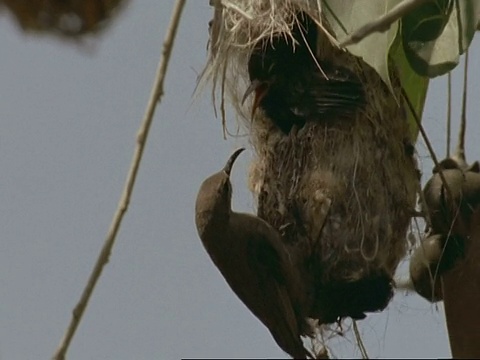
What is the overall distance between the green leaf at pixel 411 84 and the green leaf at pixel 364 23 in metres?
0.20

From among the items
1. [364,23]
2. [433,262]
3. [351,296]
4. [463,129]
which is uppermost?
[364,23]

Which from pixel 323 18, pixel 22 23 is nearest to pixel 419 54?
pixel 323 18

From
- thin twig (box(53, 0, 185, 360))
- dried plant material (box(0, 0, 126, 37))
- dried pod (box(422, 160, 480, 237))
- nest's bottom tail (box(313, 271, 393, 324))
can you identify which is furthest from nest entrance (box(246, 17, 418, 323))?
thin twig (box(53, 0, 185, 360))

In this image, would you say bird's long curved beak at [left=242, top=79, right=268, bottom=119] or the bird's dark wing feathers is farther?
bird's long curved beak at [left=242, top=79, right=268, bottom=119]

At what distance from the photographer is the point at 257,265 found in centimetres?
384

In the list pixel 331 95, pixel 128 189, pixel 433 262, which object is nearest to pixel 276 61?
pixel 331 95

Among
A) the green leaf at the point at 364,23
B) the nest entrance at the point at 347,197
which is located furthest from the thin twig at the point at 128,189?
the nest entrance at the point at 347,197

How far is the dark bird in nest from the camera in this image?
394cm

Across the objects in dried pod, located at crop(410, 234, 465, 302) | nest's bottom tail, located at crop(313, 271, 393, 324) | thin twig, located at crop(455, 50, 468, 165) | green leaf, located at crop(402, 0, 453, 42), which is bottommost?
nest's bottom tail, located at crop(313, 271, 393, 324)

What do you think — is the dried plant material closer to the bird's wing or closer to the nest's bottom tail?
the bird's wing

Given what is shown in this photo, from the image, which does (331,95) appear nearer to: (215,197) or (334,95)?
(334,95)

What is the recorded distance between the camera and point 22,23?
13.1 ft

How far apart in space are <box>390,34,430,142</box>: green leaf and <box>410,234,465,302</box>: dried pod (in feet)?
1.50

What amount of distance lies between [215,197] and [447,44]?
38.9 inches
